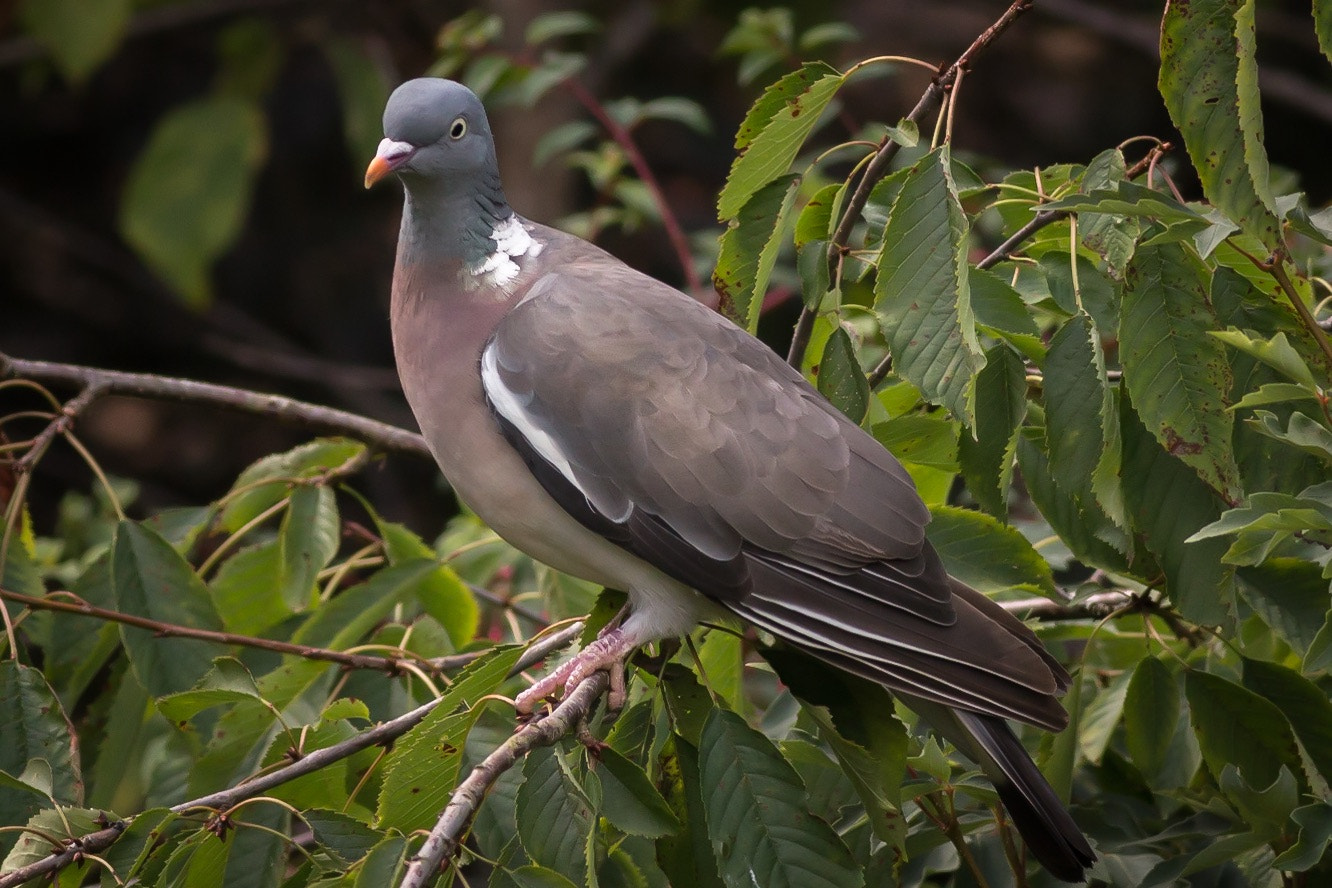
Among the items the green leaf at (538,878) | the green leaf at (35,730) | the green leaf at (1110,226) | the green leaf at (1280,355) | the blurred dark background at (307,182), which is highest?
the green leaf at (1110,226)

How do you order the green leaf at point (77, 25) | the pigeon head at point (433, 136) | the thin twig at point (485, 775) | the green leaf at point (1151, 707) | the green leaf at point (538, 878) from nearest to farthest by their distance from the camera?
1. the thin twig at point (485, 775)
2. the green leaf at point (538, 878)
3. the green leaf at point (1151, 707)
4. the pigeon head at point (433, 136)
5. the green leaf at point (77, 25)

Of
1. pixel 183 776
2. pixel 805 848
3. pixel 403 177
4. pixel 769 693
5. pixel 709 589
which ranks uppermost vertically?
pixel 403 177

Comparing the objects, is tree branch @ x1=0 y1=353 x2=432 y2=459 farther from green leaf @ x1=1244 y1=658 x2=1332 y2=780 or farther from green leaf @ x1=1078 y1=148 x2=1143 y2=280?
green leaf @ x1=1244 y1=658 x2=1332 y2=780

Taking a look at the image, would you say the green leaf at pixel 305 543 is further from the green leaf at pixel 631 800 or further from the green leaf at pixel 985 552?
the green leaf at pixel 985 552

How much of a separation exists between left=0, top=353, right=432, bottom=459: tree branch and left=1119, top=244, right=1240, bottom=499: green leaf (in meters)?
1.29

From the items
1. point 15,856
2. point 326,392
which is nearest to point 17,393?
point 326,392

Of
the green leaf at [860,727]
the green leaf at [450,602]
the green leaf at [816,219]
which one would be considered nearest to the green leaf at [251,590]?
the green leaf at [450,602]

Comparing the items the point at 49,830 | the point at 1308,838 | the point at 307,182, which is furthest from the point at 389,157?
the point at 307,182

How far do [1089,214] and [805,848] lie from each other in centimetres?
85

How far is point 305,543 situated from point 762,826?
3.27 feet

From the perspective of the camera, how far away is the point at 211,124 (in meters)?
5.08

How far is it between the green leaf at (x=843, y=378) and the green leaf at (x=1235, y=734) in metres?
0.58

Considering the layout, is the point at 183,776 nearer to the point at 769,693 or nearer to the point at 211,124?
the point at 769,693

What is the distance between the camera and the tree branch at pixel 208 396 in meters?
2.36
